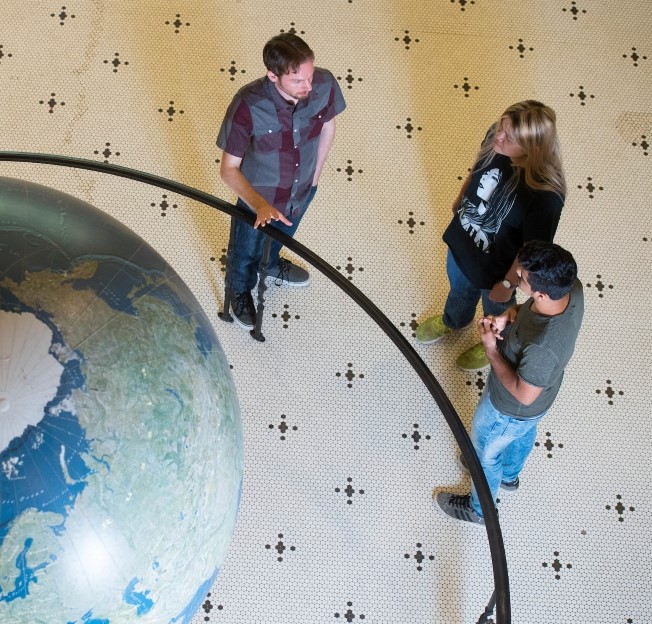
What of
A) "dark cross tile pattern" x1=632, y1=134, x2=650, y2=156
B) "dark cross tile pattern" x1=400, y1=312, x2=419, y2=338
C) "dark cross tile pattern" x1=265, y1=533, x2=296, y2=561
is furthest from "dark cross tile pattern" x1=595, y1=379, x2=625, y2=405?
"dark cross tile pattern" x1=265, y1=533, x2=296, y2=561

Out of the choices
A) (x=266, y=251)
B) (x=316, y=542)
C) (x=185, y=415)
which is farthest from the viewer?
(x=316, y=542)

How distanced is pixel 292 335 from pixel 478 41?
2025 millimetres

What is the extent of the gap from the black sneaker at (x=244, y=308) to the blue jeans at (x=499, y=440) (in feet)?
3.81

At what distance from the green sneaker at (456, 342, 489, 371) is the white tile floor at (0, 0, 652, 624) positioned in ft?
0.22

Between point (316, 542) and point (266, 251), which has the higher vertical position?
point (266, 251)

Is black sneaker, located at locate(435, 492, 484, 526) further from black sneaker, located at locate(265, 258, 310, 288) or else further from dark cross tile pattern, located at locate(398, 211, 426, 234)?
dark cross tile pattern, located at locate(398, 211, 426, 234)

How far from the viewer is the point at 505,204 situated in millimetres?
2793

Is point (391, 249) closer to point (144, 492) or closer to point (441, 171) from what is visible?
point (441, 171)

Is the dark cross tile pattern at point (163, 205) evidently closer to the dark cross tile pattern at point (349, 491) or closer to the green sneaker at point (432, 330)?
the green sneaker at point (432, 330)

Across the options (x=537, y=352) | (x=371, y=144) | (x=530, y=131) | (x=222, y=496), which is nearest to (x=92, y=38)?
(x=371, y=144)

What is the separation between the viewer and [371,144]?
413cm

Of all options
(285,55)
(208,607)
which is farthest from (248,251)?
(208,607)

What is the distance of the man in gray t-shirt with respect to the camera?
2393 mm

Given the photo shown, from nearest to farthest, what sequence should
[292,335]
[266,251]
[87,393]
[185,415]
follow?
[87,393]
[185,415]
[266,251]
[292,335]
